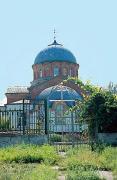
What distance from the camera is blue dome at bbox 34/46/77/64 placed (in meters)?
47.8

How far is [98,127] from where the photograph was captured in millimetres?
13578

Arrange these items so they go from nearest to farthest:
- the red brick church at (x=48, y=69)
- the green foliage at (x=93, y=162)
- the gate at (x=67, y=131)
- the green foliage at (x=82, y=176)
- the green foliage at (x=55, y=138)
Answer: the green foliage at (x=82, y=176), the green foliage at (x=93, y=162), the gate at (x=67, y=131), the green foliage at (x=55, y=138), the red brick church at (x=48, y=69)

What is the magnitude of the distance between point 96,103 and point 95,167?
5.34 meters

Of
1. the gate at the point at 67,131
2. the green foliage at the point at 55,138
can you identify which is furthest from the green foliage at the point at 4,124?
the green foliage at the point at 55,138

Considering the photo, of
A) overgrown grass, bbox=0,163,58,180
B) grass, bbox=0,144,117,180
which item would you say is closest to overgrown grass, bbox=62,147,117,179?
grass, bbox=0,144,117,180

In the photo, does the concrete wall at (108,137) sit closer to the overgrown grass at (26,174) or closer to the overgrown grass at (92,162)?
the overgrown grass at (92,162)

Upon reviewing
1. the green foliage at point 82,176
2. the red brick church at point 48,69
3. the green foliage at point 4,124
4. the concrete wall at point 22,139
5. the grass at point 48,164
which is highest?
the red brick church at point 48,69

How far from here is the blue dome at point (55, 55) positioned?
47812 mm

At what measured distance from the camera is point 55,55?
158 ft

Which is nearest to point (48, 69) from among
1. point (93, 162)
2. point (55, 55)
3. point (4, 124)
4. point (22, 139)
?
point (55, 55)

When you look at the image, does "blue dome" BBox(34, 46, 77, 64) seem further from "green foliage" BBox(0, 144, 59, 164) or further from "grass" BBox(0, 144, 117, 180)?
"green foliage" BBox(0, 144, 59, 164)

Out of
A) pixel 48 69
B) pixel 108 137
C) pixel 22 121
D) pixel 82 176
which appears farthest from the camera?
pixel 48 69

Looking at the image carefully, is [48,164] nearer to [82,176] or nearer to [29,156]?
[29,156]

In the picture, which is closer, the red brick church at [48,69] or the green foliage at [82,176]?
the green foliage at [82,176]
